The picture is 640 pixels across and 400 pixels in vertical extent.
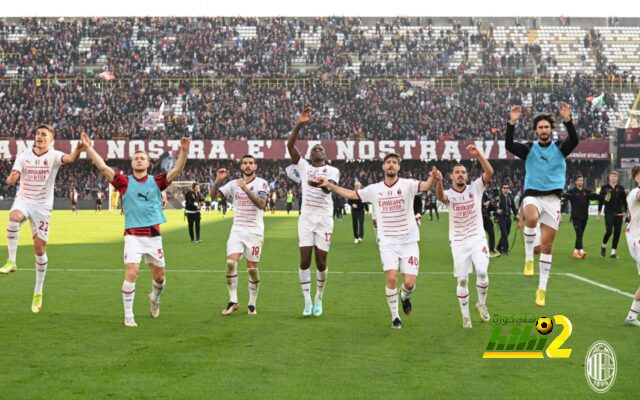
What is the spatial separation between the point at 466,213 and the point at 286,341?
3167 millimetres

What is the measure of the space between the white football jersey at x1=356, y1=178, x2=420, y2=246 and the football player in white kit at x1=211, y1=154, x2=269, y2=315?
2.03 meters

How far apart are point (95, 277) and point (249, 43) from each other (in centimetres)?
6343

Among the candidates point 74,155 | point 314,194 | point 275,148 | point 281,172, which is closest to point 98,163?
point 74,155

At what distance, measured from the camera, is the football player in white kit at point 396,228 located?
36.2ft

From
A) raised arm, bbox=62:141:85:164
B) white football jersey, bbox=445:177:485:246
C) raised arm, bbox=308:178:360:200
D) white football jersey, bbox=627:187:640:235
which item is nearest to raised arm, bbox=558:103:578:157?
white football jersey, bbox=627:187:640:235

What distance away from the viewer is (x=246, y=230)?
41.3 feet

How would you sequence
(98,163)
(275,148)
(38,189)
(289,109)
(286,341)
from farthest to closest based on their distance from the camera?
1. (289,109)
2. (275,148)
3. (38,189)
4. (98,163)
5. (286,341)

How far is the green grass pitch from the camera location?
7641 mm

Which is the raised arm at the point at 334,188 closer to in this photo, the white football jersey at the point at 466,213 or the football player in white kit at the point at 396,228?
the football player in white kit at the point at 396,228

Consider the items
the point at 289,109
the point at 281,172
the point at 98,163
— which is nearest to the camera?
the point at 98,163

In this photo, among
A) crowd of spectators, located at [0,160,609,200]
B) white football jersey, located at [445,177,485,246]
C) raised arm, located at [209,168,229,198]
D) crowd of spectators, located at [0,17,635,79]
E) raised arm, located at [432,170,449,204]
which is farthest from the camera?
crowd of spectators, located at [0,17,635,79]

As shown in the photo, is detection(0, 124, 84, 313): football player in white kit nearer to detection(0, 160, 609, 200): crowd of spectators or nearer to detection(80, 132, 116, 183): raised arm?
detection(80, 132, 116, 183): raised arm

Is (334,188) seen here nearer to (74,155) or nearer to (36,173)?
(74,155)

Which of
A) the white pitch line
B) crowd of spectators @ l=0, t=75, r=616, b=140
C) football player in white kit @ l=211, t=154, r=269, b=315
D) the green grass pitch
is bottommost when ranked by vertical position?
the white pitch line
